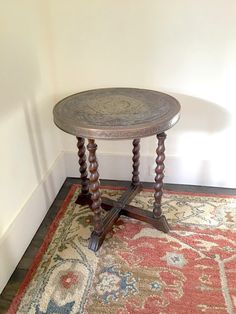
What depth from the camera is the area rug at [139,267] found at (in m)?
1.25

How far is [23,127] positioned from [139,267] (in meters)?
0.90

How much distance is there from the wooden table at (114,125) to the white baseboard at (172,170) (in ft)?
0.67

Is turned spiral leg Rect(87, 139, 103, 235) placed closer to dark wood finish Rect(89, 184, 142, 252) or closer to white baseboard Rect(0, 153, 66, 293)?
dark wood finish Rect(89, 184, 142, 252)

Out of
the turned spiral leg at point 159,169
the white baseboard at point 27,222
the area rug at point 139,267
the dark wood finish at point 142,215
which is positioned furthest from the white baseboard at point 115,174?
the turned spiral leg at point 159,169

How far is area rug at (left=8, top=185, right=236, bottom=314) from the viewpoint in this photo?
125 cm

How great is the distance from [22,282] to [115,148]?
1.01 m

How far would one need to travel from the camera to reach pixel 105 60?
179 cm

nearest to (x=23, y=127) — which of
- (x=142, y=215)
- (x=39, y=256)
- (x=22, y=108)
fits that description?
(x=22, y=108)

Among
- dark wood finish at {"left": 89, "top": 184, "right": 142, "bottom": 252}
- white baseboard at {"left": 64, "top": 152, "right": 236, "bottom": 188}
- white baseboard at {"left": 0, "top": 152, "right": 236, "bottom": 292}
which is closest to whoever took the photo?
dark wood finish at {"left": 89, "top": 184, "right": 142, "bottom": 252}

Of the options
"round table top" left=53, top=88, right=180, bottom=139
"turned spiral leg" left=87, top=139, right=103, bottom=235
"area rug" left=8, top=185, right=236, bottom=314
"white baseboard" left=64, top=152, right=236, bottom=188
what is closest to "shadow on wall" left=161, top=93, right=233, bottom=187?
"white baseboard" left=64, top=152, right=236, bottom=188

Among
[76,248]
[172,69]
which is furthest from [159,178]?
[172,69]

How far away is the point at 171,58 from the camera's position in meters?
1.71

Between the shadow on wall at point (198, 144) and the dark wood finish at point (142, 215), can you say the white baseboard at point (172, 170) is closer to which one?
the shadow on wall at point (198, 144)

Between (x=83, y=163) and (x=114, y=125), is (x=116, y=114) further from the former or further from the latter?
(x=83, y=163)
